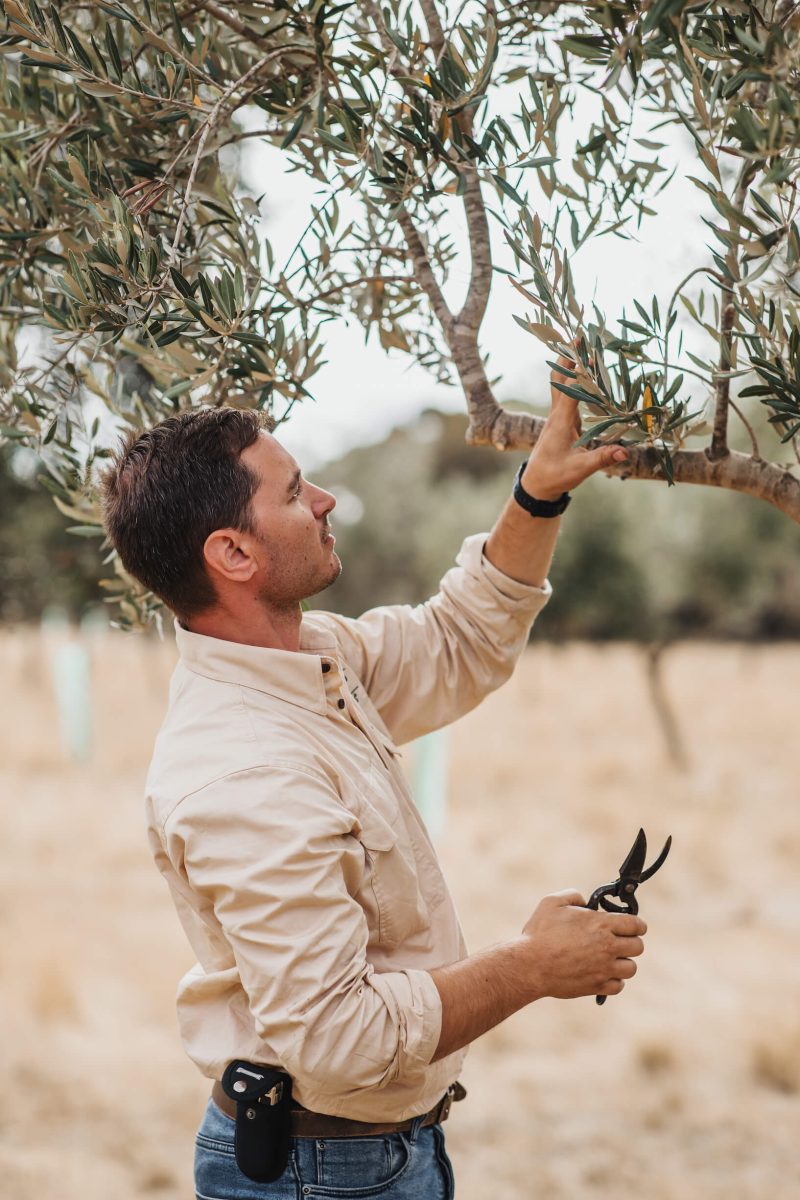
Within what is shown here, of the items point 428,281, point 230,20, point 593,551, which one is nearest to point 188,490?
point 428,281

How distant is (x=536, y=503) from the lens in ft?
8.68

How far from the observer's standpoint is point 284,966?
1938 millimetres

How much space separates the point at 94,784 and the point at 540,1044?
35.8 ft

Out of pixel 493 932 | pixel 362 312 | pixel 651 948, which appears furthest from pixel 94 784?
pixel 362 312

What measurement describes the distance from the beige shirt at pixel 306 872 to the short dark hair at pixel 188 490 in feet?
0.59

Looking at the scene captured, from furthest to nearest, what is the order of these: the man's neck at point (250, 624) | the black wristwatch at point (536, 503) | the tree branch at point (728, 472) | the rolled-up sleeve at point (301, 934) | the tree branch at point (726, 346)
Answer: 1. the black wristwatch at point (536, 503)
2. the man's neck at point (250, 624)
3. the tree branch at point (728, 472)
4. the rolled-up sleeve at point (301, 934)
5. the tree branch at point (726, 346)

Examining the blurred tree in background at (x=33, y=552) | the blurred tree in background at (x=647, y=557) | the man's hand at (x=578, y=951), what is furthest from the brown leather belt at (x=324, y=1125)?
the blurred tree in background at (x=647, y=557)

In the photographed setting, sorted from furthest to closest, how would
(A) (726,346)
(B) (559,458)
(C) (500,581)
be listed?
1. (C) (500,581)
2. (B) (559,458)
3. (A) (726,346)

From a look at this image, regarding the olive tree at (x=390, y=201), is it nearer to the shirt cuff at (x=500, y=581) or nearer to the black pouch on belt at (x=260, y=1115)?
A: the shirt cuff at (x=500, y=581)

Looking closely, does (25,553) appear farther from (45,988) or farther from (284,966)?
(284,966)

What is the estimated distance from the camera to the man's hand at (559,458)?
7.77 feet

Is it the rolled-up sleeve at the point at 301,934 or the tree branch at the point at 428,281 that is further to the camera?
the tree branch at the point at 428,281

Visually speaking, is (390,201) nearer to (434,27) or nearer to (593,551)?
(434,27)

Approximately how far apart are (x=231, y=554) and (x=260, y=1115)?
1.18 m
